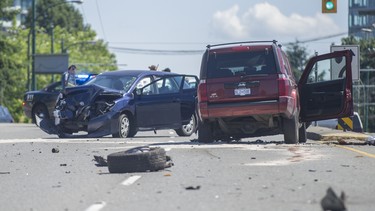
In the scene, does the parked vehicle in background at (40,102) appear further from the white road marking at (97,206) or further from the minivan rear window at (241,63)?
the white road marking at (97,206)

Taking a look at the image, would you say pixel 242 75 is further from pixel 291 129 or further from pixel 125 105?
pixel 125 105

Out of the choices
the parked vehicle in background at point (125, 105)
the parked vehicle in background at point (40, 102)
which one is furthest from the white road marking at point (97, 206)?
the parked vehicle in background at point (40, 102)

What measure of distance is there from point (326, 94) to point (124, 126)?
17.7 ft

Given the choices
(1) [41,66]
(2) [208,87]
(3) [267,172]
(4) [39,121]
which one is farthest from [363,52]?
(3) [267,172]

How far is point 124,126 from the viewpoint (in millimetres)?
25438

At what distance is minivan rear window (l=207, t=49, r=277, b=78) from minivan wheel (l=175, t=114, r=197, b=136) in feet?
20.0

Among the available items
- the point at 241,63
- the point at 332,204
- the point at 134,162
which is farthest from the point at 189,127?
the point at 332,204

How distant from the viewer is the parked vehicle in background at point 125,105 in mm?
25016

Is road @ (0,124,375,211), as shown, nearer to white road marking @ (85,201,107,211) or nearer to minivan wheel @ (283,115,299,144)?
white road marking @ (85,201,107,211)

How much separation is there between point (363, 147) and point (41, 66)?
70.6m

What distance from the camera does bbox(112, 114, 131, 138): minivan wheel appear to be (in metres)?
25.2

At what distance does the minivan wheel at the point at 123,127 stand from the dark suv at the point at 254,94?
360 cm

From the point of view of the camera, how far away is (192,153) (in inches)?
736

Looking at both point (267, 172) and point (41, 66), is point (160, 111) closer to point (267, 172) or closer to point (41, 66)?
point (267, 172)
